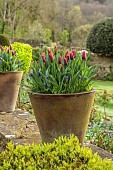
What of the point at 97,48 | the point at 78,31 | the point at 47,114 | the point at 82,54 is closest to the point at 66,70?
the point at 82,54

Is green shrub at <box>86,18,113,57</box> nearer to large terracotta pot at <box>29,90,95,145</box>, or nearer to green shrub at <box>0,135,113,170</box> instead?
large terracotta pot at <box>29,90,95,145</box>

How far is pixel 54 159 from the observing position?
163 cm

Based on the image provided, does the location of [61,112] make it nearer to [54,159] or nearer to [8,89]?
[54,159]

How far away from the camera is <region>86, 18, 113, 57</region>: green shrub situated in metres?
12.4

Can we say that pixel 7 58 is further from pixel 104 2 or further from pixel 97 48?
pixel 104 2

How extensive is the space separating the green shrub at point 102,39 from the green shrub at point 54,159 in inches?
429

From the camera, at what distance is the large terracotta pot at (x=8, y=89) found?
3.92m

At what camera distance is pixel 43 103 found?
2643 mm

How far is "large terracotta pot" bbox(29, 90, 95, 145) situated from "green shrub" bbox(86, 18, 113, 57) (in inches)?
390

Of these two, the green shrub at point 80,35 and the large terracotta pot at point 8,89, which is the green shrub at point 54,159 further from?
the green shrub at point 80,35

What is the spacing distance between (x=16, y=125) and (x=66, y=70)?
1088 millimetres

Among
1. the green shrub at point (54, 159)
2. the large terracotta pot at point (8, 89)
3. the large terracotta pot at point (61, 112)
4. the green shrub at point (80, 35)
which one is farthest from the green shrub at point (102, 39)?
the green shrub at point (54, 159)

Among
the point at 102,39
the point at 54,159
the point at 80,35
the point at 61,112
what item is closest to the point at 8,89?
the point at 61,112

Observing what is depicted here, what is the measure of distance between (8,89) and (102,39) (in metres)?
8.94
